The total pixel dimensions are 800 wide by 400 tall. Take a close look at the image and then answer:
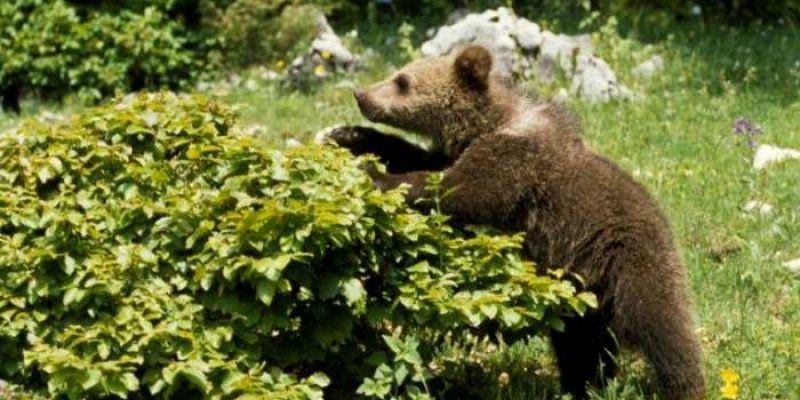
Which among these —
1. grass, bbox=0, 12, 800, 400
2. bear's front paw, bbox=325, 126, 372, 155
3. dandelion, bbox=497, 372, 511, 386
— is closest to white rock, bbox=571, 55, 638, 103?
grass, bbox=0, 12, 800, 400

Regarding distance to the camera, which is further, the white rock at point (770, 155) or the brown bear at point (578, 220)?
the white rock at point (770, 155)

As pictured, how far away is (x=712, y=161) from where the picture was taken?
32.0ft

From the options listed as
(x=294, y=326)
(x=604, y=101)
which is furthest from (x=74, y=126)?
(x=604, y=101)

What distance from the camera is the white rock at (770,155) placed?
31.0 ft

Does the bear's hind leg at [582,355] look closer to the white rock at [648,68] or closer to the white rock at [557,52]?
the white rock at [557,52]

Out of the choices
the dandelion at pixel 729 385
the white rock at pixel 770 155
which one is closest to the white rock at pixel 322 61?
the white rock at pixel 770 155

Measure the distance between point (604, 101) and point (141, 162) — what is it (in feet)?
20.2

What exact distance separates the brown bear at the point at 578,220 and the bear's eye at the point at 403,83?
477 millimetres

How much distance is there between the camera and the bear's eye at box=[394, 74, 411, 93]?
23.6 feet

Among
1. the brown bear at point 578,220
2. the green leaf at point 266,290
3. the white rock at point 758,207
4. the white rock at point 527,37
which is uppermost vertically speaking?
the green leaf at point 266,290

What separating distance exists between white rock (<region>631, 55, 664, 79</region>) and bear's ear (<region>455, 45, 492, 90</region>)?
546 cm

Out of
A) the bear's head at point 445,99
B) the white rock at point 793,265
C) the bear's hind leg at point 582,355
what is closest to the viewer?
the bear's hind leg at point 582,355

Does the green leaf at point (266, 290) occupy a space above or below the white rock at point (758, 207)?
above

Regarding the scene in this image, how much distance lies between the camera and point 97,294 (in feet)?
17.7
